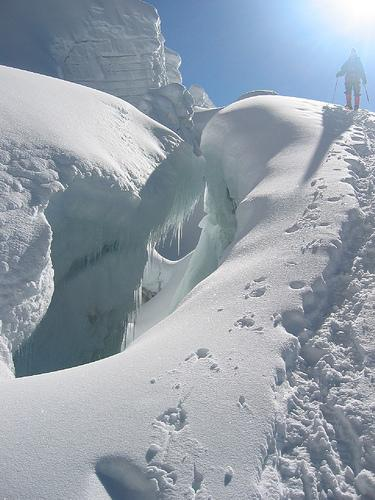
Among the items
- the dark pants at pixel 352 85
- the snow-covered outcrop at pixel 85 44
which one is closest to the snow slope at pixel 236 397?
the dark pants at pixel 352 85

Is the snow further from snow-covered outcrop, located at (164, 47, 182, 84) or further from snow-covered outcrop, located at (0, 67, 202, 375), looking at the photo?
snow-covered outcrop, located at (0, 67, 202, 375)

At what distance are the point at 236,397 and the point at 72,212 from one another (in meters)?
2.99

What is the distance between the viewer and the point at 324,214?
363cm

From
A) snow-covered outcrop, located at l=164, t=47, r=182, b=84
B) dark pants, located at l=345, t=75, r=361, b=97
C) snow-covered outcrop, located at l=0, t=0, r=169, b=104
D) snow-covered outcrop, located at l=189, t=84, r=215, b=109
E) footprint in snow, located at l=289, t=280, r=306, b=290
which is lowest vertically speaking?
snow-covered outcrop, located at l=189, t=84, r=215, b=109

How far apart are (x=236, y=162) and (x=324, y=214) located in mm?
2483

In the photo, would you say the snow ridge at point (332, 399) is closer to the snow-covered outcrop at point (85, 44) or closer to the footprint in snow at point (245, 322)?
the footprint in snow at point (245, 322)

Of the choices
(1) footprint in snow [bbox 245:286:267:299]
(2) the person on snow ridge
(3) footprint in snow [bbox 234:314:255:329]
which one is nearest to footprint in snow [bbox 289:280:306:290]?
(1) footprint in snow [bbox 245:286:267:299]

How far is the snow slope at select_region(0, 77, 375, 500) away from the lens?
5.43 ft

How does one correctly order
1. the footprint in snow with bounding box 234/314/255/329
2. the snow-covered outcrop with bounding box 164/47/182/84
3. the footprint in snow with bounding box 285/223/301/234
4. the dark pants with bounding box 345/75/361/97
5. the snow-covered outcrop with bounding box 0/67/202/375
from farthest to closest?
the snow-covered outcrop with bounding box 164/47/182/84 < the dark pants with bounding box 345/75/361/97 < the footprint in snow with bounding box 285/223/301/234 < the snow-covered outcrop with bounding box 0/67/202/375 < the footprint in snow with bounding box 234/314/255/329

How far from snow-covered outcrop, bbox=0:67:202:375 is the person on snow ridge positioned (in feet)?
11.2

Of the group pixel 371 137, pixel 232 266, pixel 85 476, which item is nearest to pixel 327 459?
pixel 85 476

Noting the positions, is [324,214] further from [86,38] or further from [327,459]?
[86,38]

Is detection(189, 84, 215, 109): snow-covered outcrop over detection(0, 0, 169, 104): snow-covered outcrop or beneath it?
beneath

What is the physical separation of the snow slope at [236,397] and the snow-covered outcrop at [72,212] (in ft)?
3.30
